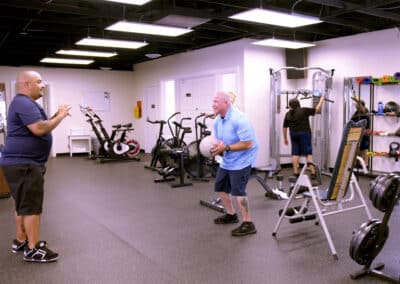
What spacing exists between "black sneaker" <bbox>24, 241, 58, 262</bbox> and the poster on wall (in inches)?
359

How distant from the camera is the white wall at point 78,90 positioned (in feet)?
38.3

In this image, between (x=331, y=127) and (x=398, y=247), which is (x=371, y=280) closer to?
(x=398, y=247)

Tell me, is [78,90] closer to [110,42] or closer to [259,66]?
[110,42]

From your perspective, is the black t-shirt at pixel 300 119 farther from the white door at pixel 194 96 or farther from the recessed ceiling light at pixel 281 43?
the white door at pixel 194 96

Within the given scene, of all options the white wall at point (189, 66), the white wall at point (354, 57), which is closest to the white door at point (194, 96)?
the white wall at point (189, 66)

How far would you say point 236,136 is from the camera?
4.03 m

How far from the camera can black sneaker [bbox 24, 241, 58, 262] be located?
11.3 feet

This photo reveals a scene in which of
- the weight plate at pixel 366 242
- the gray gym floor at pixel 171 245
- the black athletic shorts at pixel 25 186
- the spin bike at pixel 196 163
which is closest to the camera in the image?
the weight plate at pixel 366 242

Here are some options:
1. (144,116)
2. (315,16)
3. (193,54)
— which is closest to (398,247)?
(315,16)

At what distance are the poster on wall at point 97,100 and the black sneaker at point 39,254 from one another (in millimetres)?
9114

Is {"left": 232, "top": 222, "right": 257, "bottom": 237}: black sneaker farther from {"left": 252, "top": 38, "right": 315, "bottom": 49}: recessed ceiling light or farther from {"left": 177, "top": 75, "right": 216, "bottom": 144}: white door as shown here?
{"left": 177, "top": 75, "right": 216, "bottom": 144}: white door

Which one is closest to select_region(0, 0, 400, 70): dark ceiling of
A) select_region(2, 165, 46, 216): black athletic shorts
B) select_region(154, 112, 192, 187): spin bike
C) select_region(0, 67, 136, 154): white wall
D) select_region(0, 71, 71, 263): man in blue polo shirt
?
select_region(0, 67, 136, 154): white wall

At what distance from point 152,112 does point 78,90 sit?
240 centimetres

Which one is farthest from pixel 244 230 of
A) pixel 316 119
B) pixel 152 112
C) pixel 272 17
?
pixel 152 112
